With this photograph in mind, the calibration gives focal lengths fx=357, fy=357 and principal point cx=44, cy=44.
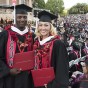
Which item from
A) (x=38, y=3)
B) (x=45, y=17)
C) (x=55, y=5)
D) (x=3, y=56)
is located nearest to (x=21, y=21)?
(x=45, y=17)

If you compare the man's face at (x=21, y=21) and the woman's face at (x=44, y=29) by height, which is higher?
the man's face at (x=21, y=21)

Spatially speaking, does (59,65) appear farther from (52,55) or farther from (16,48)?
(16,48)

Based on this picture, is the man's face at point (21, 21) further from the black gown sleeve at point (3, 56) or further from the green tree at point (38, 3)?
the green tree at point (38, 3)

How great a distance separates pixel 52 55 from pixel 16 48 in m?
0.60

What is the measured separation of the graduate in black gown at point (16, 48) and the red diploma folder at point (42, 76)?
243 mm

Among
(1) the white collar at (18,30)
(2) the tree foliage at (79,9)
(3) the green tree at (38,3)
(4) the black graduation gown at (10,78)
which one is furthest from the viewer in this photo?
(2) the tree foliage at (79,9)

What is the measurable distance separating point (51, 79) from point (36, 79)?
219 mm

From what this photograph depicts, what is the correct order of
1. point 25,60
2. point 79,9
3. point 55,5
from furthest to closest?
point 79,9 → point 55,5 → point 25,60

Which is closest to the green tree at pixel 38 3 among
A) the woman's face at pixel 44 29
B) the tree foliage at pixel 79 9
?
the tree foliage at pixel 79 9

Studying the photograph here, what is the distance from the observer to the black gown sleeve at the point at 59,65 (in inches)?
200

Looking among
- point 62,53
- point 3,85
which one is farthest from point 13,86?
point 62,53

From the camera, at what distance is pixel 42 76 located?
5.11 meters

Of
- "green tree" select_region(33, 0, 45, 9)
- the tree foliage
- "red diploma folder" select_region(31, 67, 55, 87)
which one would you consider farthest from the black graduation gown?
the tree foliage

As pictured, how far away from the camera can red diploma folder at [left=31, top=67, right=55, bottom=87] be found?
5.07 metres
